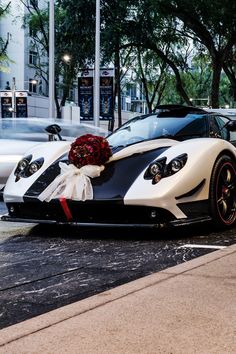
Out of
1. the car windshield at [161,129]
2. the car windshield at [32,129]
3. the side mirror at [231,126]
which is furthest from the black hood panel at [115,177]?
the car windshield at [32,129]

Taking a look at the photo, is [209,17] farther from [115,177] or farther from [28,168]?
[115,177]

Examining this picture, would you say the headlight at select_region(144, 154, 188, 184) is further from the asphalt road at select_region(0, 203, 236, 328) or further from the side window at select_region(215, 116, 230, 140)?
the side window at select_region(215, 116, 230, 140)

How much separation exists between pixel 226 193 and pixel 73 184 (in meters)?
1.72

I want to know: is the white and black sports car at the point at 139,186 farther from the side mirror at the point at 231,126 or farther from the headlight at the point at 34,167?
the side mirror at the point at 231,126

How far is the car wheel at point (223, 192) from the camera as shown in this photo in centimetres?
660

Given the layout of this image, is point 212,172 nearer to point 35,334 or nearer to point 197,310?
point 197,310

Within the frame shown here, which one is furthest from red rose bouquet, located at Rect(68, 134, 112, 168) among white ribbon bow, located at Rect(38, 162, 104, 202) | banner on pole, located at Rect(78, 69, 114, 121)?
banner on pole, located at Rect(78, 69, 114, 121)

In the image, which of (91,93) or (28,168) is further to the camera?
(91,93)

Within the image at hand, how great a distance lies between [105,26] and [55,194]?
22.3 meters

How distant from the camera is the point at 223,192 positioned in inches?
269

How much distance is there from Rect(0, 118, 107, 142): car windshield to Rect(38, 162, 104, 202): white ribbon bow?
4.95 meters

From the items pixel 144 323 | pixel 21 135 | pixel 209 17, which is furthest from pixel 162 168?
pixel 209 17

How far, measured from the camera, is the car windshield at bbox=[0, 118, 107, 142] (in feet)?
37.2

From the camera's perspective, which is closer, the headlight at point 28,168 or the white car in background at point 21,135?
the headlight at point 28,168
